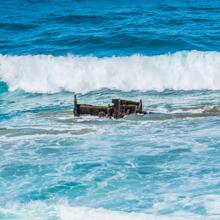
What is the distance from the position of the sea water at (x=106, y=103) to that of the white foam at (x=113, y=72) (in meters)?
0.05

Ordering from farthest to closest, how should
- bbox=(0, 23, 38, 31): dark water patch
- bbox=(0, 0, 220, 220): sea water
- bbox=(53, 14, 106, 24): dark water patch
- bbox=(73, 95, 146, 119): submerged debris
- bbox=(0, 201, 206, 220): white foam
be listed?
bbox=(53, 14, 106, 24): dark water patch → bbox=(0, 23, 38, 31): dark water patch → bbox=(73, 95, 146, 119): submerged debris → bbox=(0, 0, 220, 220): sea water → bbox=(0, 201, 206, 220): white foam

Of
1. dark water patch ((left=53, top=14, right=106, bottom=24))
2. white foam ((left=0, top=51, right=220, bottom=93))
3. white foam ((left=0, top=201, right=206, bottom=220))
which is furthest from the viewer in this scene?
dark water patch ((left=53, top=14, right=106, bottom=24))

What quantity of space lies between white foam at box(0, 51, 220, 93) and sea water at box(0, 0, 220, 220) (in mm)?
53

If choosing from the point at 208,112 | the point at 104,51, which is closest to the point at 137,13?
the point at 104,51

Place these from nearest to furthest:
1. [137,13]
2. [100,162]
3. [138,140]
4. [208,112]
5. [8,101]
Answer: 1. [100,162]
2. [138,140]
3. [208,112]
4. [8,101]
5. [137,13]

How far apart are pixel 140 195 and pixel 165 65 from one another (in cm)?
1678

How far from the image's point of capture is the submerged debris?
20.9 meters

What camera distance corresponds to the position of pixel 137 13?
1519 inches

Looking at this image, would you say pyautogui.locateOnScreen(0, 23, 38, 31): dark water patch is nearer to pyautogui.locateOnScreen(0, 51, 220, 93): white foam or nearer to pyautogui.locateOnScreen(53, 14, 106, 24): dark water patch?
pyautogui.locateOnScreen(53, 14, 106, 24): dark water patch

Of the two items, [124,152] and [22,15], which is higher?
[22,15]


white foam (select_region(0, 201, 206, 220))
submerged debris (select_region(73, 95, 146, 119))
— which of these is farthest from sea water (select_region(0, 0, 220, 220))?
submerged debris (select_region(73, 95, 146, 119))

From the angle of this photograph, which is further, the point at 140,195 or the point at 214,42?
the point at 214,42

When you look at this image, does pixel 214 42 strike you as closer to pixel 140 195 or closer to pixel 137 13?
pixel 137 13

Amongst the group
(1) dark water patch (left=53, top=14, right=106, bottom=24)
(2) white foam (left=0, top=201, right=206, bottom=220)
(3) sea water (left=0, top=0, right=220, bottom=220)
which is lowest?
(2) white foam (left=0, top=201, right=206, bottom=220)
